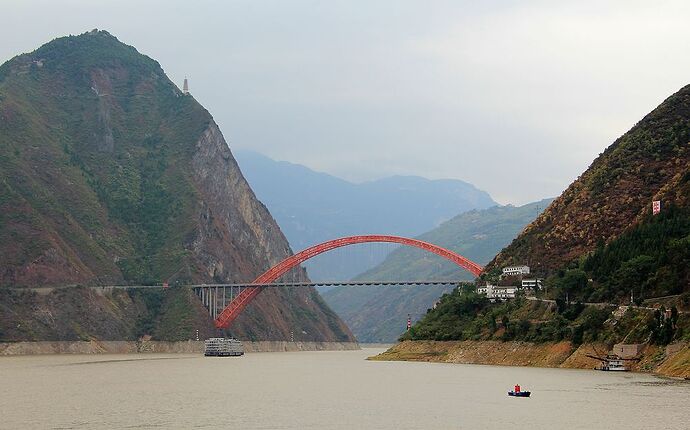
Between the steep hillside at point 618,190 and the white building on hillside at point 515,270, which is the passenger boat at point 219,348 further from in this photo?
the white building on hillside at point 515,270

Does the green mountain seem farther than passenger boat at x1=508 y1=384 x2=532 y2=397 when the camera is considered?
Yes

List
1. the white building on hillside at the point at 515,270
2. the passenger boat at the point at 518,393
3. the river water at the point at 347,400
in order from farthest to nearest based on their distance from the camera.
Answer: the white building on hillside at the point at 515,270, the passenger boat at the point at 518,393, the river water at the point at 347,400

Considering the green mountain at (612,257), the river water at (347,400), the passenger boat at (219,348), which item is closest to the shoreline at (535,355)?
the green mountain at (612,257)

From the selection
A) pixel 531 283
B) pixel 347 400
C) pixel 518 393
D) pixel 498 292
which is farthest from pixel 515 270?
pixel 347 400

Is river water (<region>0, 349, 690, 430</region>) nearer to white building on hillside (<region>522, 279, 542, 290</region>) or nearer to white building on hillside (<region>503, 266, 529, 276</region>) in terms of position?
white building on hillside (<region>522, 279, 542, 290</region>)

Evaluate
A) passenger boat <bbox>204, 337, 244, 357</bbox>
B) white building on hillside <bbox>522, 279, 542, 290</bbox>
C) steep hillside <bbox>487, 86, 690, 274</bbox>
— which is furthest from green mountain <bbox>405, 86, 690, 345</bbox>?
passenger boat <bbox>204, 337, 244, 357</bbox>

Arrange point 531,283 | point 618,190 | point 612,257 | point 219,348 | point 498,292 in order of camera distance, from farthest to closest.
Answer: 1. point 219,348
2. point 618,190
3. point 498,292
4. point 531,283
5. point 612,257

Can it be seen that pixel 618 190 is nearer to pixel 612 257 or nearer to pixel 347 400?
pixel 612 257
